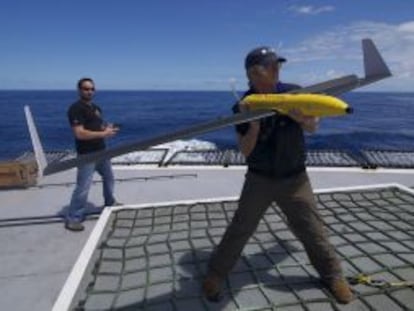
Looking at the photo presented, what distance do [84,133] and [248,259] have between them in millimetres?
2865

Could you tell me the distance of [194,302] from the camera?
3.91m

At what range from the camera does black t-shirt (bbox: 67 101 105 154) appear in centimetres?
633

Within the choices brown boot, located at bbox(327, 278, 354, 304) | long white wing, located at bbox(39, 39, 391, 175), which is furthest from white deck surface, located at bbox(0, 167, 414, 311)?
brown boot, located at bbox(327, 278, 354, 304)

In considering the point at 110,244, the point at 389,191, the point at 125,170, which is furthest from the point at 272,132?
the point at 125,170

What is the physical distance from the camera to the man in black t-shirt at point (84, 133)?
6328 mm

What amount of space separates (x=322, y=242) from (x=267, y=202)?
21.7 inches

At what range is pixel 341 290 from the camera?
3779 mm

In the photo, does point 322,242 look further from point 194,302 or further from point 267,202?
point 194,302

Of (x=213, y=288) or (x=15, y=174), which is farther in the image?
(x=15, y=174)

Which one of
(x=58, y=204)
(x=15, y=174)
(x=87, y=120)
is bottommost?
(x=58, y=204)

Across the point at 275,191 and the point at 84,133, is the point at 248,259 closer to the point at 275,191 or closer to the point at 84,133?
the point at 275,191

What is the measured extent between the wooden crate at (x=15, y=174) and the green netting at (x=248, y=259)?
11.6ft

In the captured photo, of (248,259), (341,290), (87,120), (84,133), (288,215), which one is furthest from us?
(87,120)

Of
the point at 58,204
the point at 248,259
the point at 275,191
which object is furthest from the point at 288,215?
the point at 58,204
